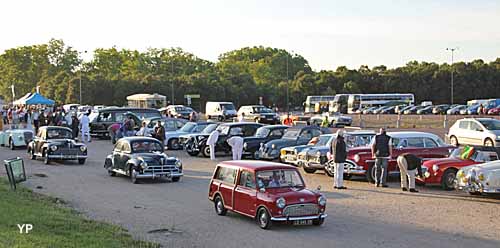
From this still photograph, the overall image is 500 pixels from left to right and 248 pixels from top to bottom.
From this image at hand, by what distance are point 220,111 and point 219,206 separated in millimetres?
54858

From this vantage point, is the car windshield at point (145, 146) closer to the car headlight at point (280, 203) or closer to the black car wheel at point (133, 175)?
the black car wheel at point (133, 175)

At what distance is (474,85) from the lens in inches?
4355

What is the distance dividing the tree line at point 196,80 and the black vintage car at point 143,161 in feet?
272

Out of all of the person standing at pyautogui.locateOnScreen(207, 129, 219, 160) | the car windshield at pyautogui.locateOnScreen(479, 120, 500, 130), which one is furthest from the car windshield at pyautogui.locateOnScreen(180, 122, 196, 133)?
the car windshield at pyautogui.locateOnScreen(479, 120, 500, 130)

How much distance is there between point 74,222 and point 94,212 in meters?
2.76

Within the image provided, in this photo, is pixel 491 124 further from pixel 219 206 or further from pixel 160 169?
pixel 219 206

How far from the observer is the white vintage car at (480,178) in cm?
1666

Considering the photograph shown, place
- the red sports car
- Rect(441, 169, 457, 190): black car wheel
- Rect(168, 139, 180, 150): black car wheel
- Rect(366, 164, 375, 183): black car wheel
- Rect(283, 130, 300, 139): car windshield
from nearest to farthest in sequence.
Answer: Rect(441, 169, 457, 190): black car wheel < Rect(366, 164, 375, 183): black car wheel < the red sports car < Rect(283, 130, 300, 139): car windshield < Rect(168, 139, 180, 150): black car wheel

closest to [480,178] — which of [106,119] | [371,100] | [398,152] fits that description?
[398,152]

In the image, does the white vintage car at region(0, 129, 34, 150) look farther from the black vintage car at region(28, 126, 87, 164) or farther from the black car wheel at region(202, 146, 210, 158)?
the black car wheel at region(202, 146, 210, 158)

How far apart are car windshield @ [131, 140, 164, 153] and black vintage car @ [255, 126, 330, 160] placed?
5432 mm

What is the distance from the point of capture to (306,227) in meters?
13.6

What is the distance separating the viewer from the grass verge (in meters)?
10.4

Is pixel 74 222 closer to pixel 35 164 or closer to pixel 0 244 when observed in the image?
pixel 0 244
